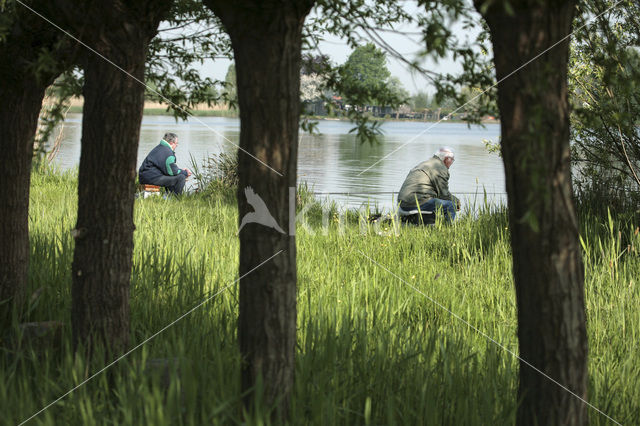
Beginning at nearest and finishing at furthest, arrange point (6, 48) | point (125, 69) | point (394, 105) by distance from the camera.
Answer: point (394, 105) < point (125, 69) < point (6, 48)

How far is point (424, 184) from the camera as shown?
30.1ft

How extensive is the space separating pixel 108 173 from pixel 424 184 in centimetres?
665

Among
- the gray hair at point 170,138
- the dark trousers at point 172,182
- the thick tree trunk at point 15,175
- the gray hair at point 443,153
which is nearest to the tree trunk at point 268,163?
the thick tree trunk at point 15,175

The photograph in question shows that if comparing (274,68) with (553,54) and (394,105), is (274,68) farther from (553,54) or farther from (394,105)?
(553,54)

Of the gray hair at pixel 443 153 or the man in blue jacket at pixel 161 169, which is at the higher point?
the gray hair at pixel 443 153

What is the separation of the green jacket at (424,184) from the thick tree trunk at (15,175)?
5.93 m

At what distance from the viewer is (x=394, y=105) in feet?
8.68

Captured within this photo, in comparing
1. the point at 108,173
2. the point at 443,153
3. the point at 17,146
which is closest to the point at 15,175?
the point at 17,146

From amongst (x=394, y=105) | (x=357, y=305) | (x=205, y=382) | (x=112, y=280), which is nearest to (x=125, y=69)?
(x=112, y=280)

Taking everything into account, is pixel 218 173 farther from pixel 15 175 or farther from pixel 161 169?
pixel 15 175

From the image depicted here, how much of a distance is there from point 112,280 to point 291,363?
105 cm

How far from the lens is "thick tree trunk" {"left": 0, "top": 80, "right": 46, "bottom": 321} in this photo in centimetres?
386

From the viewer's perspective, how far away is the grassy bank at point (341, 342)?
8.54 feet

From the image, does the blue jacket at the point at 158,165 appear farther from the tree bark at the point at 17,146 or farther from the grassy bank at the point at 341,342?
the tree bark at the point at 17,146
